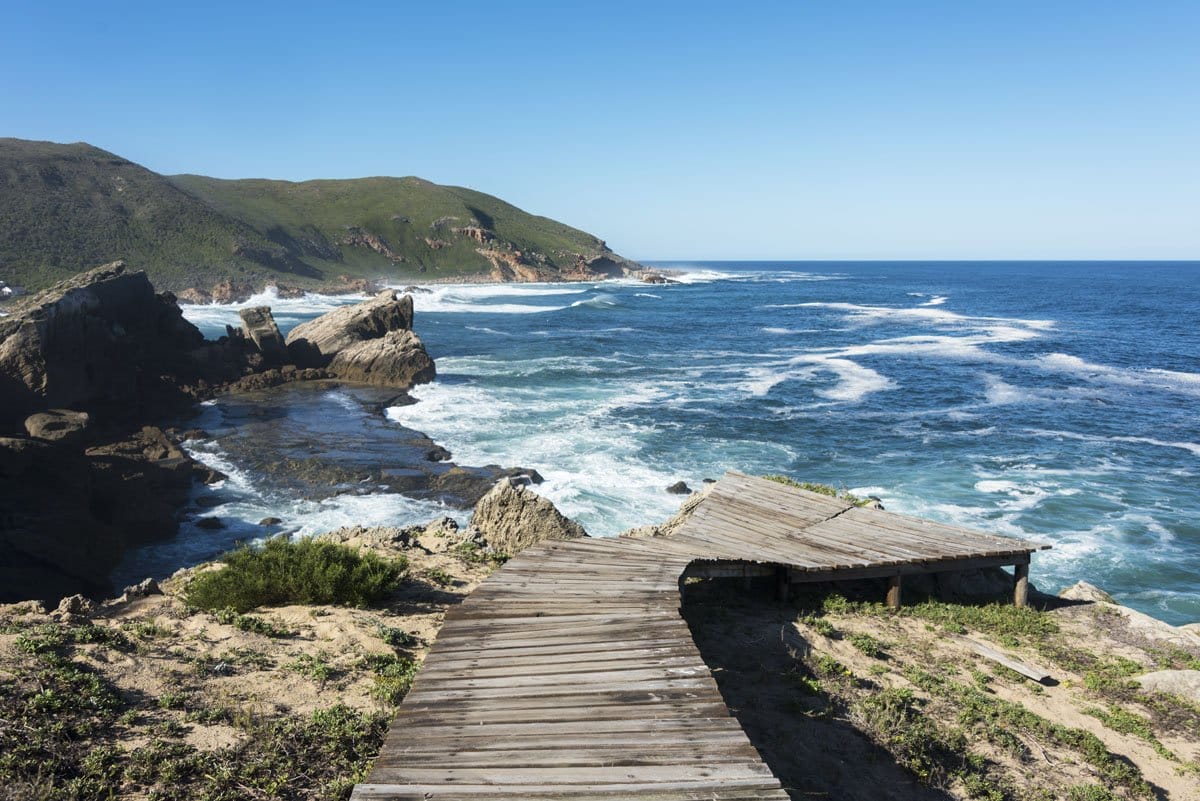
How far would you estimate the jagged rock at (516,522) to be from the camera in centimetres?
1456

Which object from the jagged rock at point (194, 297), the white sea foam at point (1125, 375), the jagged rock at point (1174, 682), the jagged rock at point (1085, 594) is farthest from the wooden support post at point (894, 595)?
the jagged rock at point (194, 297)

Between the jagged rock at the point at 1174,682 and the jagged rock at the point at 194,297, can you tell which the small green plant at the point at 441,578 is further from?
the jagged rock at the point at 194,297

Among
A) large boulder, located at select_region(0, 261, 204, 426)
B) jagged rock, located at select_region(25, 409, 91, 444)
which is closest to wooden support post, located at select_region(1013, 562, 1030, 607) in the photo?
jagged rock, located at select_region(25, 409, 91, 444)

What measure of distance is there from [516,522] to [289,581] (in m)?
5.04

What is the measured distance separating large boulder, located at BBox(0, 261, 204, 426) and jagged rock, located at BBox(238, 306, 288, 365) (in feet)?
10.2

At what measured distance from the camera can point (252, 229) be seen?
125m

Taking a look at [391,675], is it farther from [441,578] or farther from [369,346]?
[369,346]

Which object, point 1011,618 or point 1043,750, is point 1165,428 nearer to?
point 1011,618

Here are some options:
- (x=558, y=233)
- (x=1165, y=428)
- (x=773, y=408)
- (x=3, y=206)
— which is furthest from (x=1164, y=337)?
(x=558, y=233)

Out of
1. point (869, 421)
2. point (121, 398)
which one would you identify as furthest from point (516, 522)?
point (121, 398)

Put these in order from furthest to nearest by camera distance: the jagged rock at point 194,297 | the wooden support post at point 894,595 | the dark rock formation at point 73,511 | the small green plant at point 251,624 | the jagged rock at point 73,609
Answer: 1. the jagged rock at point 194,297
2. the dark rock formation at point 73,511
3. the wooden support post at point 894,595
4. the jagged rock at point 73,609
5. the small green plant at point 251,624

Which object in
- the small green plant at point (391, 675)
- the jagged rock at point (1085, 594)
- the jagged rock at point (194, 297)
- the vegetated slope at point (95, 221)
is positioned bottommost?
the jagged rock at point (1085, 594)

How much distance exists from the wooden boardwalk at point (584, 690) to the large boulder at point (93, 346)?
2757cm

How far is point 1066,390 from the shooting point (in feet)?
137
